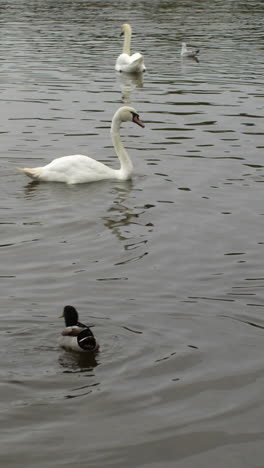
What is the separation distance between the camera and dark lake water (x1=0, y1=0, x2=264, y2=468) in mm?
6305

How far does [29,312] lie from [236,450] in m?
2.82

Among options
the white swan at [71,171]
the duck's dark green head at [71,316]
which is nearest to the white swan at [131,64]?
the white swan at [71,171]

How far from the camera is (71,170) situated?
44.4ft

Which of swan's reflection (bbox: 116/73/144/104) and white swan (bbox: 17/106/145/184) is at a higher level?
white swan (bbox: 17/106/145/184)

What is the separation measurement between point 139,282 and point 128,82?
53.8 feet

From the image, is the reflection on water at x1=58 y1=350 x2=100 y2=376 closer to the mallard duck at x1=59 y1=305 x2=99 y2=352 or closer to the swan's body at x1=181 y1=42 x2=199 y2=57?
the mallard duck at x1=59 y1=305 x2=99 y2=352

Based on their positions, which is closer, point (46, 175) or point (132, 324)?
point (132, 324)

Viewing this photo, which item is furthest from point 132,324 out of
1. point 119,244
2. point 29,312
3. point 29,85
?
point 29,85

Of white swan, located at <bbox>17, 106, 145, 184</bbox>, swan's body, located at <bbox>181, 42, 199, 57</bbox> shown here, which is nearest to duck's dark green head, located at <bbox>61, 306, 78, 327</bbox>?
white swan, located at <bbox>17, 106, 145, 184</bbox>

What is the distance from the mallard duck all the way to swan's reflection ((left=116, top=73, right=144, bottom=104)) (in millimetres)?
14269

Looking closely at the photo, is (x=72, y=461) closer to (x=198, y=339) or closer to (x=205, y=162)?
(x=198, y=339)

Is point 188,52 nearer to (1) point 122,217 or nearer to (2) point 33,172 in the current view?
(2) point 33,172

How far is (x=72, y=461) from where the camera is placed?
19.5ft

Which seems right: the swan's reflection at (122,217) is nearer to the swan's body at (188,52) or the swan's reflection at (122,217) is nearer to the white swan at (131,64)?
the white swan at (131,64)
